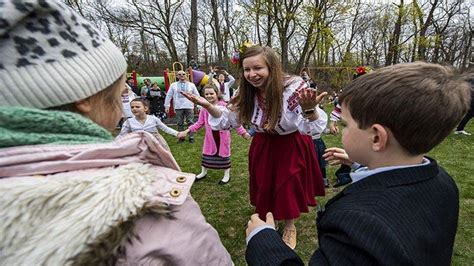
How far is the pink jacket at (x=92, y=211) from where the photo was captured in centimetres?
66

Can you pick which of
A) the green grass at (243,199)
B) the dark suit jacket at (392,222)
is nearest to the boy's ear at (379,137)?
the dark suit jacket at (392,222)

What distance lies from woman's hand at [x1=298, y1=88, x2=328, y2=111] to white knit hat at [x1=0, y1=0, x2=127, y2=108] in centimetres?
161

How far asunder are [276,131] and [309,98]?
0.63 metres

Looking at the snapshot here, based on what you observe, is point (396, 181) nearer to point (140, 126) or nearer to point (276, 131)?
point (276, 131)

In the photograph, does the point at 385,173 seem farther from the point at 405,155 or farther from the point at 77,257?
the point at 77,257

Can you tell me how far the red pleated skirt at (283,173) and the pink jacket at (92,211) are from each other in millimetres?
2035

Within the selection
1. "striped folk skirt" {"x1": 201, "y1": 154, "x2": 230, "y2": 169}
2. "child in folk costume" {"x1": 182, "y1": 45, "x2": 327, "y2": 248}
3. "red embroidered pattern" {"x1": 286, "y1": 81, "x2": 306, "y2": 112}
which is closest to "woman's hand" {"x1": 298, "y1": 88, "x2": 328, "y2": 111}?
"child in folk costume" {"x1": 182, "y1": 45, "x2": 327, "y2": 248}

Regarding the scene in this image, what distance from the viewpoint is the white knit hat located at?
692 mm

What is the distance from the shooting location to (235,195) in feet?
14.4

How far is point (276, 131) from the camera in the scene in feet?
9.14

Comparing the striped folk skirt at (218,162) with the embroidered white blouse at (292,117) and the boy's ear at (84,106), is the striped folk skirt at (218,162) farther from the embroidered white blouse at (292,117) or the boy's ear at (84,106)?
the boy's ear at (84,106)

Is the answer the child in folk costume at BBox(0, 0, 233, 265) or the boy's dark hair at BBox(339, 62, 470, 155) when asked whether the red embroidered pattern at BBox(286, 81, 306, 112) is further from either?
the child in folk costume at BBox(0, 0, 233, 265)

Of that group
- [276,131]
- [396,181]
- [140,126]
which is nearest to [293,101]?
[276,131]

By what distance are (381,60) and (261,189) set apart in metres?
37.3
